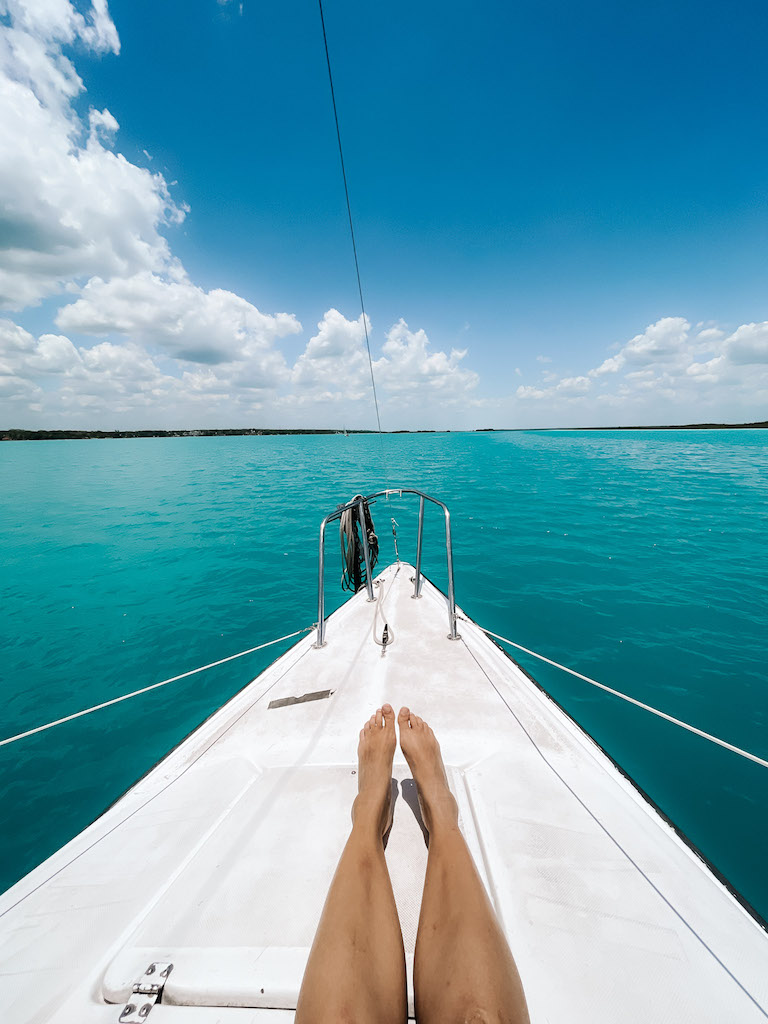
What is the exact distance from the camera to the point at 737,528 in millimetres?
11805

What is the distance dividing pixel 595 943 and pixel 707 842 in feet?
10.7

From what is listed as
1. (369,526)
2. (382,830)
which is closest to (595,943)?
(382,830)

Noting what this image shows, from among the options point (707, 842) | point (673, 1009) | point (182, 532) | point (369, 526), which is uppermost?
point (369, 526)

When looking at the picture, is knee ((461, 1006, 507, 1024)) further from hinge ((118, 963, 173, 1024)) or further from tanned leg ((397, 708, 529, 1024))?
hinge ((118, 963, 173, 1024))

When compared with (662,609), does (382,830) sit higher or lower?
higher

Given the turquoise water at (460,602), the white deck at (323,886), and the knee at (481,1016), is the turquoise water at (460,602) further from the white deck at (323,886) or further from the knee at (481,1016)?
the knee at (481,1016)

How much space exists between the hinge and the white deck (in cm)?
3

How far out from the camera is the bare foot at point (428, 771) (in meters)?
1.76

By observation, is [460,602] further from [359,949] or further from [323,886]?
[359,949]

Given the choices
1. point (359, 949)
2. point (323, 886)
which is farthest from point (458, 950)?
point (323, 886)

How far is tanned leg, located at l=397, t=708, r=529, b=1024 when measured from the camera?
1111 millimetres

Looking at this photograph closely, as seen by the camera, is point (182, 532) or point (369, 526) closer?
Answer: point (369, 526)

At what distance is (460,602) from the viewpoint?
770 cm

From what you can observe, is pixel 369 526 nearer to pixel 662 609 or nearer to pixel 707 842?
pixel 707 842
